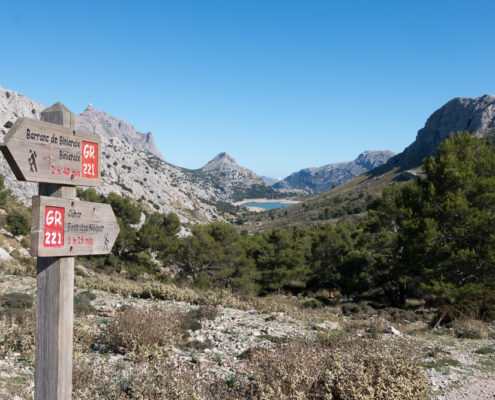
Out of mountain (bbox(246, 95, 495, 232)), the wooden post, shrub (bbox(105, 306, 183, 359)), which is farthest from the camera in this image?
mountain (bbox(246, 95, 495, 232))

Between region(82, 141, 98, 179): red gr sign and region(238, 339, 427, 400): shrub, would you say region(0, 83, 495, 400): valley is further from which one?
region(82, 141, 98, 179): red gr sign

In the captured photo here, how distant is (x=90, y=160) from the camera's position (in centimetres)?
343

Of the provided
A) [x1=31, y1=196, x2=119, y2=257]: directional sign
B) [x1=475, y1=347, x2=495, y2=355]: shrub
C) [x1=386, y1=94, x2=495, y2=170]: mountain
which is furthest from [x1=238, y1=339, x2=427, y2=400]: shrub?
[x1=386, y1=94, x2=495, y2=170]: mountain

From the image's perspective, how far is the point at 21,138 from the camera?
9.31ft

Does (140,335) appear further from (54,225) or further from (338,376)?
(54,225)

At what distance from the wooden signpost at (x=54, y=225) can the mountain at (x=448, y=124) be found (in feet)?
523

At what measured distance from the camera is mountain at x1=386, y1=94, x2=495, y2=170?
5814 inches

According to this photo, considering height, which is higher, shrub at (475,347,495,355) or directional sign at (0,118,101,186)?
directional sign at (0,118,101,186)

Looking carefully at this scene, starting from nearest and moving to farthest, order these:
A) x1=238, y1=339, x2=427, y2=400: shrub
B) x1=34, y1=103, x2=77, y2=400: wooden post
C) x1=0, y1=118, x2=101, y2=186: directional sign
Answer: x1=0, y1=118, x2=101, y2=186: directional sign, x1=34, y1=103, x2=77, y2=400: wooden post, x1=238, y1=339, x2=427, y2=400: shrub

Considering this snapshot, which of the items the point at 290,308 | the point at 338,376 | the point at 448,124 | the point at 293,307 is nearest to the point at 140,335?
the point at 338,376

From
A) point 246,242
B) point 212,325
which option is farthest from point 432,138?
point 212,325

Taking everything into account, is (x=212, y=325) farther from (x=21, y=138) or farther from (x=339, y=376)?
(x=21, y=138)

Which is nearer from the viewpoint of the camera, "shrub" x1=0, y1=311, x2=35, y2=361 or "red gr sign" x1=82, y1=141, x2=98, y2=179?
"red gr sign" x1=82, y1=141, x2=98, y2=179

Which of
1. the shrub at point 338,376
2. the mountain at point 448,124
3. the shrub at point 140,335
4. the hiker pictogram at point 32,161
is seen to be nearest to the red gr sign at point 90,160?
the hiker pictogram at point 32,161
